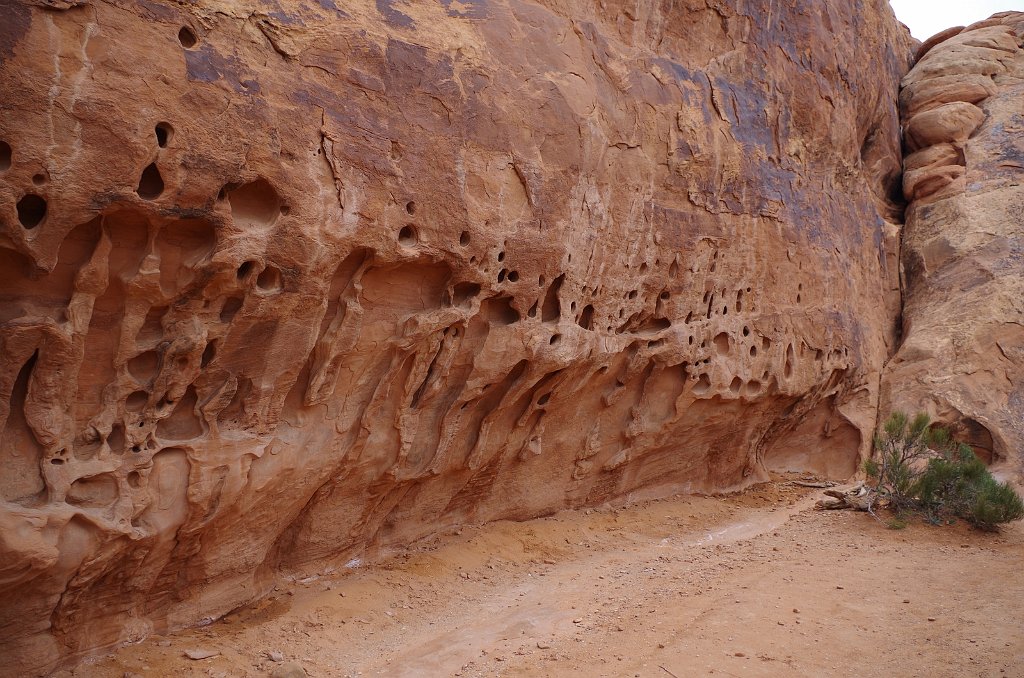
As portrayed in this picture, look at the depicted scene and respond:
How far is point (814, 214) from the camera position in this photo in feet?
31.2

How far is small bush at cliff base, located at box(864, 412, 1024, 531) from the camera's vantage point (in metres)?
7.20

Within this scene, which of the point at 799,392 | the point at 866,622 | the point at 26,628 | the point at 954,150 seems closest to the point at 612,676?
the point at 866,622

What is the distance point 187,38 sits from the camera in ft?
15.1

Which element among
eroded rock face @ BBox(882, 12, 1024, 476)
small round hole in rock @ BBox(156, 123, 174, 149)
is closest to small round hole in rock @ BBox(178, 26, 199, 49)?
small round hole in rock @ BBox(156, 123, 174, 149)

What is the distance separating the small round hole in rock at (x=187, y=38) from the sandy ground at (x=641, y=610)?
12.5 feet

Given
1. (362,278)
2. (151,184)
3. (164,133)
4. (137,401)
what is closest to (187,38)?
(164,133)

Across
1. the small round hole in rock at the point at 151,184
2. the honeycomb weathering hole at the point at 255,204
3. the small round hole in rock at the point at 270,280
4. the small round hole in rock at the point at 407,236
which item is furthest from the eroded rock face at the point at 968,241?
the small round hole in rock at the point at 151,184

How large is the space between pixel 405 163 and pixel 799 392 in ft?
19.8

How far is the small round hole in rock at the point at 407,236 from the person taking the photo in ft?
18.2

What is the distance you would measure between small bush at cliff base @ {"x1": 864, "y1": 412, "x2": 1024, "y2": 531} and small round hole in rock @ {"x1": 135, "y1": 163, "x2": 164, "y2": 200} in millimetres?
7279

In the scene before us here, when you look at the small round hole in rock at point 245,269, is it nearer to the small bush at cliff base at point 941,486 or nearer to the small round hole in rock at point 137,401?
the small round hole in rock at point 137,401

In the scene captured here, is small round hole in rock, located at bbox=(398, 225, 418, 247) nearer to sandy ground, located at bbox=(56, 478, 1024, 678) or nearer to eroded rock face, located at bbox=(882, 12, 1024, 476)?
sandy ground, located at bbox=(56, 478, 1024, 678)

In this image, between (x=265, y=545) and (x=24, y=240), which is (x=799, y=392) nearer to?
(x=265, y=545)

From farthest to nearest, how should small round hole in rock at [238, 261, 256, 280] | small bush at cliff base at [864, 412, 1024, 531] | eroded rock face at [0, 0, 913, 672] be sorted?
1. small bush at cliff base at [864, 412, 1024, 531]
2. small round hole in rock at [238, 261, 256, 280]
3. eroded rock face at [0, 0, 913, 672]
